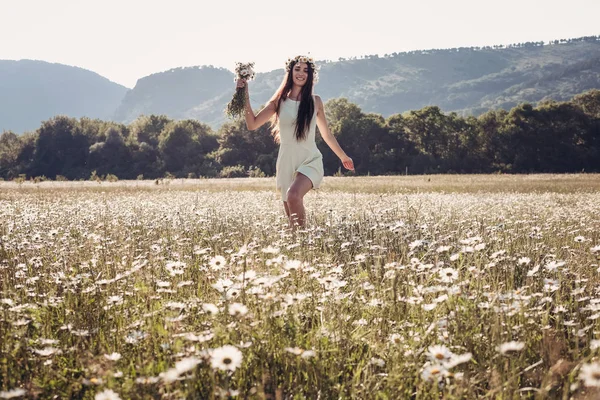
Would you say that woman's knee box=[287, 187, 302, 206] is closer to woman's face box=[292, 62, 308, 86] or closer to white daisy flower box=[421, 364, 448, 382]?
woman's face box=[292, 62, 308, 86]

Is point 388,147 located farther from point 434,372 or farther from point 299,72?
point 434,372

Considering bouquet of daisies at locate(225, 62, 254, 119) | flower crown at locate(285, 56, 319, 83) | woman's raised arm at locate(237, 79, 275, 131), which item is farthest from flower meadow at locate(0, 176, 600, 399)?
flower crown at locate(285, 56, 319, 83)

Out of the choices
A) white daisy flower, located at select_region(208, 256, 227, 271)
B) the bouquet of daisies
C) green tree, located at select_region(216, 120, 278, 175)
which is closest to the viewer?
white daisy flower, located at select_region(208, 256, 227, 271)

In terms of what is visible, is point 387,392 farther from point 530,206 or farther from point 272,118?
point 530,206

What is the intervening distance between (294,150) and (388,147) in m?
69.2

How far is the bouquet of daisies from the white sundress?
827mm

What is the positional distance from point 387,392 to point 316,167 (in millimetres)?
5930

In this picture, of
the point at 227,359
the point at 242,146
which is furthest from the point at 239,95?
the point at 242,146

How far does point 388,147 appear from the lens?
75.9 metres

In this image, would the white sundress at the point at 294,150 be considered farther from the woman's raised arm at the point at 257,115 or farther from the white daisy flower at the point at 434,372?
the white daisy flower at the point at 434,372

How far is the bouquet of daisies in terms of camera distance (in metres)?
7.36

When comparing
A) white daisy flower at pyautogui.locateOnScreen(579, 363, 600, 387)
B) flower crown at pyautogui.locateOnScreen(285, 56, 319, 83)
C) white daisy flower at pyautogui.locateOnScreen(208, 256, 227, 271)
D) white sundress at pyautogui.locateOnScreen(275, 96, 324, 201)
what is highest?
flower crown at pyautogui.locateOnScreen(285, 56, 319, 83)

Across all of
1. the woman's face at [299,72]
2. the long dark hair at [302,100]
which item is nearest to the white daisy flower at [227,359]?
the long dark hair at [302,100]

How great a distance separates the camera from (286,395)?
2725mm
